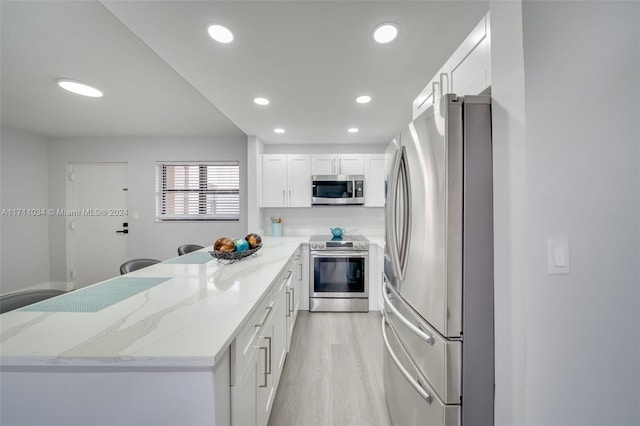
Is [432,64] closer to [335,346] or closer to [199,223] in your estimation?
[335,346]

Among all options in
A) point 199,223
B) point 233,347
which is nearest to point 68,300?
point 233,347

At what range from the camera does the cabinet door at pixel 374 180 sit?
11.0 ft

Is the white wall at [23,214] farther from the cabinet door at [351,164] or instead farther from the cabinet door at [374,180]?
the cabinet door at [374,180]

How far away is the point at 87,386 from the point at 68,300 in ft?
2.07

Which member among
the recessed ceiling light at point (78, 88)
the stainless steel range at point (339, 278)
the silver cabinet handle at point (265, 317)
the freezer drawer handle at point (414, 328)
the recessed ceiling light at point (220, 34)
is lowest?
the stainless steel range at point (339, 278)

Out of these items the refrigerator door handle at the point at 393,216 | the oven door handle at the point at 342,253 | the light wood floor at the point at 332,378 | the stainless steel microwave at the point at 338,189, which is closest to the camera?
the refrigerator door handle at the point at 393,216

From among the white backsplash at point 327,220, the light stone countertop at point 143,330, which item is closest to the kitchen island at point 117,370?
the light stone countertop at point 143,330

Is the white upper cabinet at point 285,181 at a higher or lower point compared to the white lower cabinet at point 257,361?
higher

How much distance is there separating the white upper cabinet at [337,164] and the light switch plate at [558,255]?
9.00 feet

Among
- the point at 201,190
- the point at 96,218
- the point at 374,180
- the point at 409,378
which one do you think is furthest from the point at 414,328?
the point at 96,218

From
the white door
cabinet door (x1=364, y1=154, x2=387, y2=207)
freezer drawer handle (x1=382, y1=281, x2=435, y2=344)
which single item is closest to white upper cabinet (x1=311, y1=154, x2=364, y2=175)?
cabinet door (x1=364, y1=154, x2=387, y2=207)

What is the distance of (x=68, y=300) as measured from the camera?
1.05 m

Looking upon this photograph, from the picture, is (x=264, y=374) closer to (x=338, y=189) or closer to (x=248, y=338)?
(x=248, y=338)

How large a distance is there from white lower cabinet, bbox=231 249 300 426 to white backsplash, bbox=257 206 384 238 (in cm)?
210
